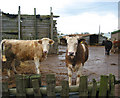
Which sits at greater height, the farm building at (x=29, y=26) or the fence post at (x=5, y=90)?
the farm building at (x=29, y=26)

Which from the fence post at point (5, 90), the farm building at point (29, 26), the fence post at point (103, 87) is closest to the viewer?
the fence post at point (5, 90)

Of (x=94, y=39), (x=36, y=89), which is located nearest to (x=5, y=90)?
(x=36, y=89)

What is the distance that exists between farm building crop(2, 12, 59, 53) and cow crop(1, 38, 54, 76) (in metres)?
6.96

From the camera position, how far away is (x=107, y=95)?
117 inches

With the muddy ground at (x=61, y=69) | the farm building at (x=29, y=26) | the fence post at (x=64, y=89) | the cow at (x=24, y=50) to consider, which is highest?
the farm building at (x=29, y=26)

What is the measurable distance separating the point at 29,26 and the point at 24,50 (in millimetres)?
7612

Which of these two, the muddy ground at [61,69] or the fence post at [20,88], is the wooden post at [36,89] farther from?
the muddy ground at [61,69]

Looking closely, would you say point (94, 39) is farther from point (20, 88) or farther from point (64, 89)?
point (20, 88)

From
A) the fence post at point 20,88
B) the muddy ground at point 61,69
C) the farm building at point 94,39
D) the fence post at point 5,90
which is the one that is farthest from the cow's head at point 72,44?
the farm building at point 94,39

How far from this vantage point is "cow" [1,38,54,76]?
5.87 metres

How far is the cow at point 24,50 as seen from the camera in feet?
19.3

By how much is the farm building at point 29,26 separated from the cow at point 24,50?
22.8 feet

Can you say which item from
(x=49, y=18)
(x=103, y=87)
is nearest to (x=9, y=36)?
(x=49, y=18)

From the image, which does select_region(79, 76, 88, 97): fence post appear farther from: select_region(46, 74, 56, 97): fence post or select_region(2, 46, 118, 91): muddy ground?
select_region(2, 46, 118, 91): muddy ground
